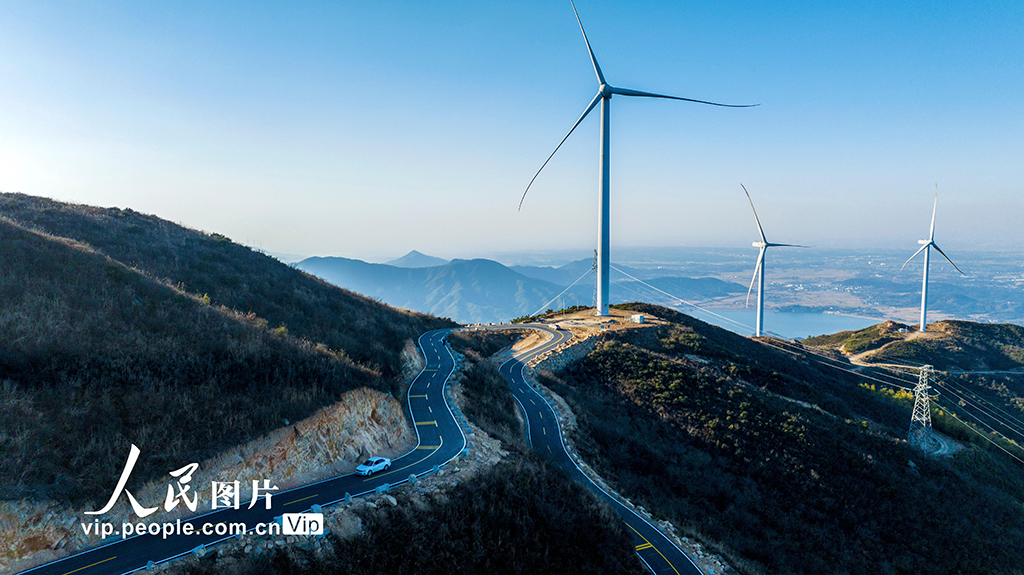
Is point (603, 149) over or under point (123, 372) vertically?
over

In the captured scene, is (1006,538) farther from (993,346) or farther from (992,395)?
(993,346)

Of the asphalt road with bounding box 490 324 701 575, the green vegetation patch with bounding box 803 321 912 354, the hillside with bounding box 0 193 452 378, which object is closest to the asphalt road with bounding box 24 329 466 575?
the hillside with bounding box 0 193 452 378

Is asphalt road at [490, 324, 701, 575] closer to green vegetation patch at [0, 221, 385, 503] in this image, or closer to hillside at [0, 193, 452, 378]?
hillside at [0, 193, 452, 378]

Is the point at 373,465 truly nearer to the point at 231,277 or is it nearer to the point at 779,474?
the point at 779,474

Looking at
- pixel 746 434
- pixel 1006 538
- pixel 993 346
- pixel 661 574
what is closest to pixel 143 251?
pixel 661 574

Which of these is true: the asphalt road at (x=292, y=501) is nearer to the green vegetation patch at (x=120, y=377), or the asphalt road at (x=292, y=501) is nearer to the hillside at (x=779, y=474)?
the green vegetation patch at (x=120, y=377)

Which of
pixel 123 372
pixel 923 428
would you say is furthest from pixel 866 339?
pixel 123 372

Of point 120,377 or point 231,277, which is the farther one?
point 231,277

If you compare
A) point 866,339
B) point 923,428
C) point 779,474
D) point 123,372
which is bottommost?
point 866,339
